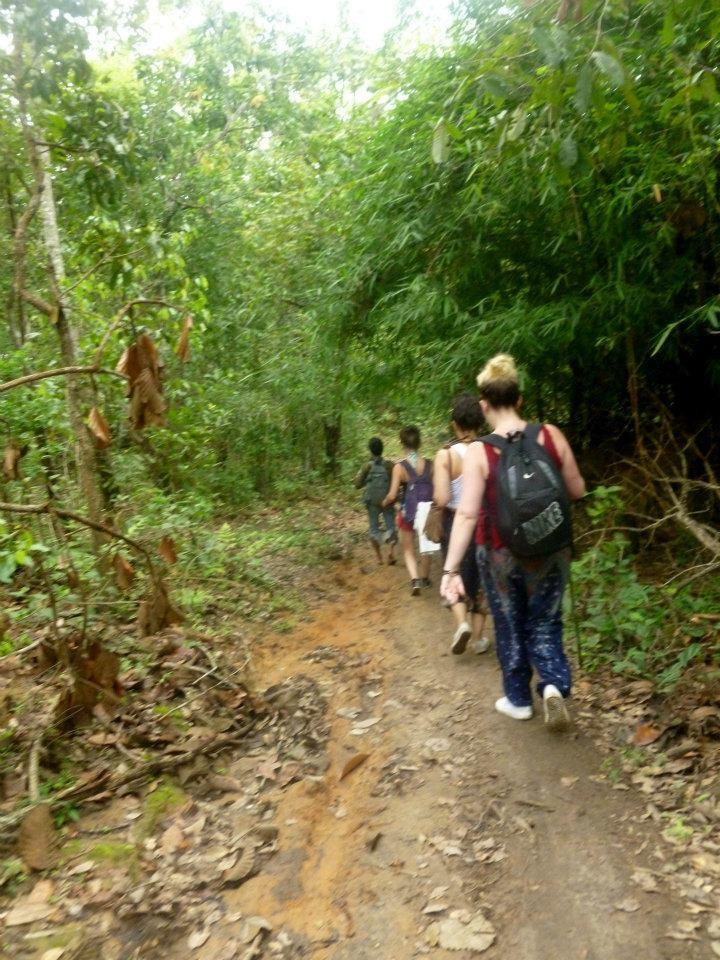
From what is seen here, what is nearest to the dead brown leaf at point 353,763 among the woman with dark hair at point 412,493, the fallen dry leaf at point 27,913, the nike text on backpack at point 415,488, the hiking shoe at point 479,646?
the hiking shoe at point 479,646

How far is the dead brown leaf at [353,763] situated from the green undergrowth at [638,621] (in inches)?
57.9

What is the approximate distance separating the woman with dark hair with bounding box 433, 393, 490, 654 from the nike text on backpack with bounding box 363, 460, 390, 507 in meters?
3.17

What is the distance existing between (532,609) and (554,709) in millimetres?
501

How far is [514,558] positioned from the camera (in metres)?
3.55

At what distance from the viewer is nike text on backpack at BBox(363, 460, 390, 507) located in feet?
28.6

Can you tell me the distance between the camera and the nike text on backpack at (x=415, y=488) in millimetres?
7059

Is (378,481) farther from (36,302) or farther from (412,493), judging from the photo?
(36,302)

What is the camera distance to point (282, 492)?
43.1 ft

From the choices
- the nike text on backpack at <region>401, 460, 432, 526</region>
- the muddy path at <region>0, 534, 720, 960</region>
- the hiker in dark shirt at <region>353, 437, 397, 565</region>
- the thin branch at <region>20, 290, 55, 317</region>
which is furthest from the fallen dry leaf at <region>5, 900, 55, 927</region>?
the hiker in dark shirt at <region>353, 437, 397, 565</region>

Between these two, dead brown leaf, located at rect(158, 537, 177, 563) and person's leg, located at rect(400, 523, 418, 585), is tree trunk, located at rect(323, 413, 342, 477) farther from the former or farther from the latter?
dead brown leaf, located at rect(158, 537, 177, 563)

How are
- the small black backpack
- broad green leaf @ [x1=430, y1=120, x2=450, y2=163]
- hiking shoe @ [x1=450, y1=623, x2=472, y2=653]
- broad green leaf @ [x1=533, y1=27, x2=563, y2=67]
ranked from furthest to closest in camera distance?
hiking shoe @ [x1=450, y1=623, x2=472, y2=653]
the small black backpack
broad green leaf @ [x1=430, y1=120, x2=450, y2=163]
broad green leaf @ [x1=533, y1=27, x2=563, y2=67]

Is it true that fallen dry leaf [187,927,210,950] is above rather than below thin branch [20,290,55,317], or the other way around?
below

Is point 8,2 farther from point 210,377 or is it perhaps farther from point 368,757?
point 210,377

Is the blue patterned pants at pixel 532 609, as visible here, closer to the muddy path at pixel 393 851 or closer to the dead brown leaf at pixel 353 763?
the muddy path at pixel 393 851
